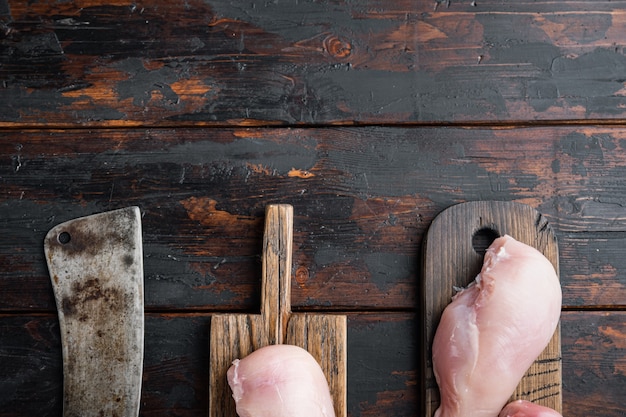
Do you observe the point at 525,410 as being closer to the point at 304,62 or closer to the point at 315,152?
the point at 315,152

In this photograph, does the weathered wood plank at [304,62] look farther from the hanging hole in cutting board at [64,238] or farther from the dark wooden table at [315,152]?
the hanging hole in cutting board at [64,238]

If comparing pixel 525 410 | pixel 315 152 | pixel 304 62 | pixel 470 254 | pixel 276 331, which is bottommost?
pixel 525 410

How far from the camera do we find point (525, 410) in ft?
3.03

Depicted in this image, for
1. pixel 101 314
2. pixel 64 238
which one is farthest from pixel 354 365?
pixel 64 238

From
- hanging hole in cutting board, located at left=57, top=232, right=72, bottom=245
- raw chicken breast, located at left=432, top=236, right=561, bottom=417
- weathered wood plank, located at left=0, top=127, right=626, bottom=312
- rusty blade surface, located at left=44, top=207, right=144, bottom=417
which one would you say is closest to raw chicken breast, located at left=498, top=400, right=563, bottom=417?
raw chicken breast, located at left=432, top=236, right=561, bottom=417

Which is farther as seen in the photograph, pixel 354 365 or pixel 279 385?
pixel 354 365

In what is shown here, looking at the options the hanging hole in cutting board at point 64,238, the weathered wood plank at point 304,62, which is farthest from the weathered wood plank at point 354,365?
the weathered wood plank at point 304,62

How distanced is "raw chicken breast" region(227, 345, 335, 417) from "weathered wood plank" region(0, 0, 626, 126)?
0.37 metres

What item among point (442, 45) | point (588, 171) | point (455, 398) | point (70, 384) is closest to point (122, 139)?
point (70, 384)

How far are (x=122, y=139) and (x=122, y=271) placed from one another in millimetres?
215

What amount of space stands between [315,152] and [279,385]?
37 cm

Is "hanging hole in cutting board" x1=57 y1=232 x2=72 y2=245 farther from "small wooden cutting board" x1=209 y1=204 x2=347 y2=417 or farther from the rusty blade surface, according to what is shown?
"small wooden cutting board" x1=209 y1=204 x2=347 y2=417

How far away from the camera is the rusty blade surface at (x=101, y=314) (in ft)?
3.11

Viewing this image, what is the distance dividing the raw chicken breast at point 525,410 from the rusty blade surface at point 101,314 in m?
0.56
